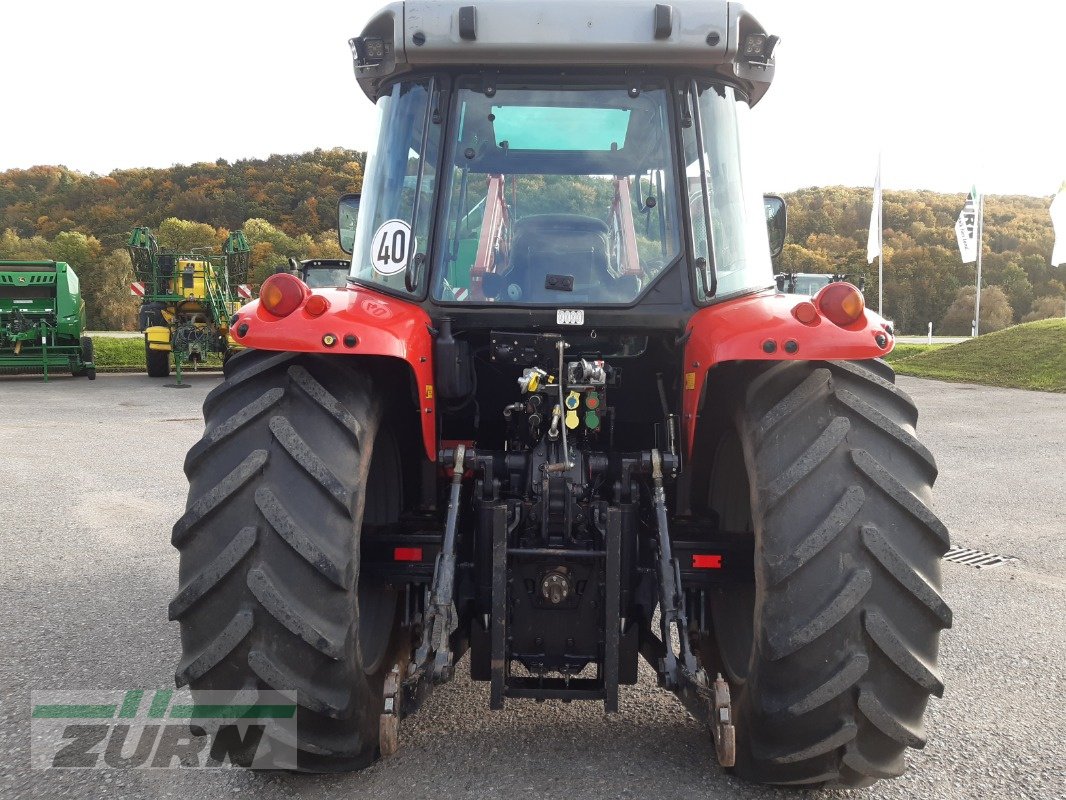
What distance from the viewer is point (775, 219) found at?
358 centimetres

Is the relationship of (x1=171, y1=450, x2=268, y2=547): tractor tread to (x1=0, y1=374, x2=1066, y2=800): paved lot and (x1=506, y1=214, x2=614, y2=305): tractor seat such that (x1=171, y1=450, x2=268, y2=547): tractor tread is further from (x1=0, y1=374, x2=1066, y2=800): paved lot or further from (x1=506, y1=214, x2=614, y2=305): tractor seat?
(x1=506, y1=214, x2=614, y2=305): tractor seat

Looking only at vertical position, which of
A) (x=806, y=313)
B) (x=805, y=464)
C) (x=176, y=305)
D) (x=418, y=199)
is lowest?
(x=805, y=464)

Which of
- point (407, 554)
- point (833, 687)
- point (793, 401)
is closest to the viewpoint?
point (833, 687)

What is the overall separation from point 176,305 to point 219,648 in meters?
16.5

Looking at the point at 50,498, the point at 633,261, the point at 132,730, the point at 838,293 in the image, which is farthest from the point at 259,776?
the point at 50,498

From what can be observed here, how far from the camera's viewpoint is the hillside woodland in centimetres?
3123

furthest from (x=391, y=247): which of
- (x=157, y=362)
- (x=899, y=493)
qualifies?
(x=157, y=362)

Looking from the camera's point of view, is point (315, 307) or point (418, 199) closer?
point (315, 307)

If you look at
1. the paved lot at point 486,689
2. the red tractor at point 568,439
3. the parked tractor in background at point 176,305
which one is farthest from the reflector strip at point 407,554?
the parked tractor in background at point 176,305

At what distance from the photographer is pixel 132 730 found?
2932mm

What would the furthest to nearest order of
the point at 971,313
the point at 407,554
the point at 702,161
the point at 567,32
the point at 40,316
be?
the point at 971,313 < the point at 40,316 < the point at 702,161 < the point at 407,554 < the point at 567,32

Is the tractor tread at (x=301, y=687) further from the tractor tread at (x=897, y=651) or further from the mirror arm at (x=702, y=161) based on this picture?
the mirror arm at (x=702, y=161)

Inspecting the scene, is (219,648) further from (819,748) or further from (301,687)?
(819,748)

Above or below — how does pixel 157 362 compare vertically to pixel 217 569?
below
